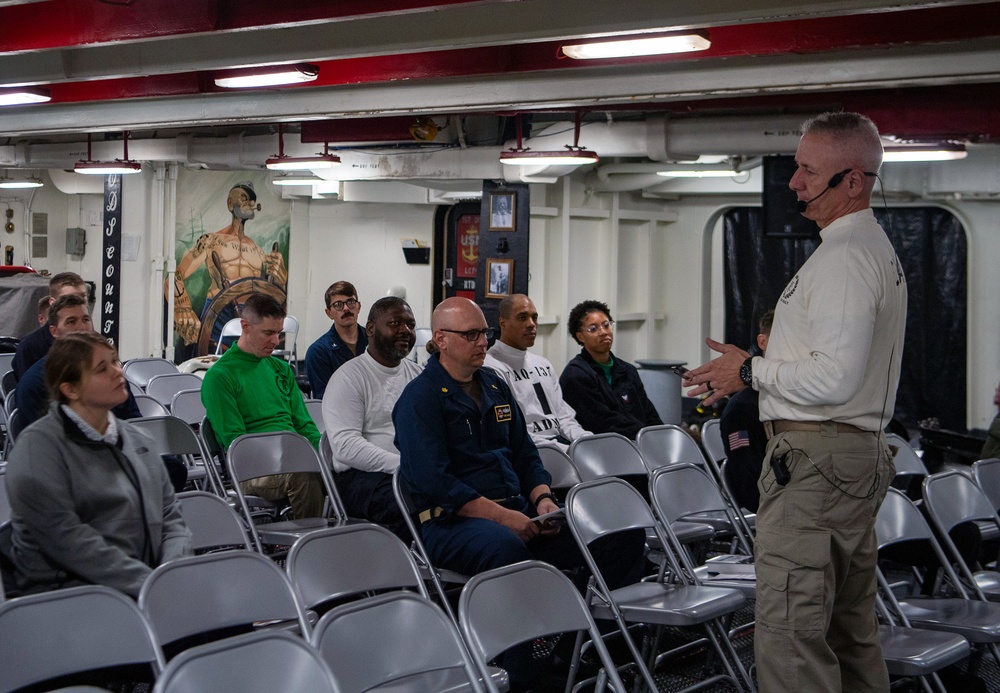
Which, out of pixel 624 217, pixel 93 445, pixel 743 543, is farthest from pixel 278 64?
pixel 624 217

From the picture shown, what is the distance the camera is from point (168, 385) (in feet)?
24.0

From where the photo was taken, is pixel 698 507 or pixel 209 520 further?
pixel 698 507

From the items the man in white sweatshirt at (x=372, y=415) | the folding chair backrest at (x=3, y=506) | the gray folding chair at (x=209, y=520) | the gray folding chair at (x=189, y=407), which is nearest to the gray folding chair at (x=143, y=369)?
the gray folding chair at (x=189, y=407)

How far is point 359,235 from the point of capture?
13.8 meters

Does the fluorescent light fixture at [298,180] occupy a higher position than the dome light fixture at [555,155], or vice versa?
the fluorescent light fixture at [298,180]

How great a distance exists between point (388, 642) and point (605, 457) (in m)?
2.47

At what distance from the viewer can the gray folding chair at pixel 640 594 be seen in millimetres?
3578

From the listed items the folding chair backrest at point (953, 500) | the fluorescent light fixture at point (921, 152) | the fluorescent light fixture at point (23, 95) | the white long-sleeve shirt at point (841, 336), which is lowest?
the folding chair backrest at point (953, 500)

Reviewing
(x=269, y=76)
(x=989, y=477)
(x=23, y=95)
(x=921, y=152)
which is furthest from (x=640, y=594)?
(x=23, y=95)

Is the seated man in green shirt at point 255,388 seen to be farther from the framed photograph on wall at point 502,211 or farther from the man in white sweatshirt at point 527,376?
the framed photograph on wall at point 502,211

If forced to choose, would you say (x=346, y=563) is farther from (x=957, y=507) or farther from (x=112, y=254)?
(x=112, y=254)

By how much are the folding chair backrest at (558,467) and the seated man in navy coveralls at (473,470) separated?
0.44 m

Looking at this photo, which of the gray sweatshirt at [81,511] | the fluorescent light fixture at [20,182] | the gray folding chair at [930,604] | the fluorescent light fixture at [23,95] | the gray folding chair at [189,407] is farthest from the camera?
the fluorescent light fixture at [20,182]

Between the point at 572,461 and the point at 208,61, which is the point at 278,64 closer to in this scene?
the point at 208,61
